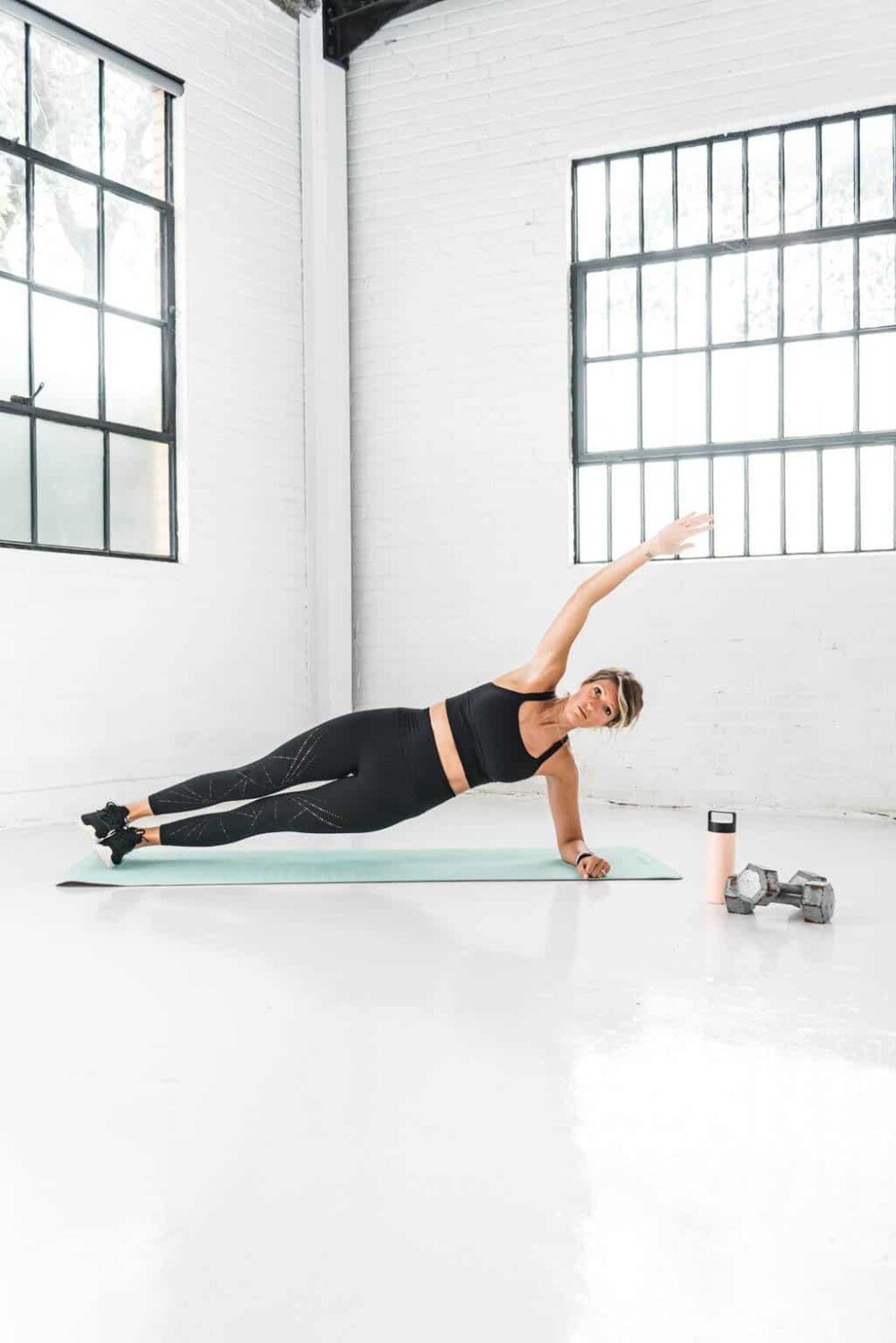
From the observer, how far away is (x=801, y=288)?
18.5 feet

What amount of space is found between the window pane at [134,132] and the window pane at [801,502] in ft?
11.5

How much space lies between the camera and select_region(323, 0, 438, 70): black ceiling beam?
6.53 m

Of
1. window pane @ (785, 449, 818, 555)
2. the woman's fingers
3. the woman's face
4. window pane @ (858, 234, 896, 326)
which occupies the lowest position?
the woman's fingers

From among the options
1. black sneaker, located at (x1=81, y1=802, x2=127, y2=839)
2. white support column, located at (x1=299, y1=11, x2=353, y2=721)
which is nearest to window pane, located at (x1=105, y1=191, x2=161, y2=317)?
white support column, located at (x1=299, y1=11, x2=353, y2=721)

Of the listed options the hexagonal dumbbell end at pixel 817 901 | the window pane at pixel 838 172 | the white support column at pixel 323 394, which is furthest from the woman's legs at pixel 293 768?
the window pane at pixel 838 172

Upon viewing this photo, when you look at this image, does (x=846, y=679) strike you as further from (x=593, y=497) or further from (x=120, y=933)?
(x=120, y=933)

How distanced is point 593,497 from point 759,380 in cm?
104

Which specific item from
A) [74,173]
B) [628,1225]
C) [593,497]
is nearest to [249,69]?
[74,173]

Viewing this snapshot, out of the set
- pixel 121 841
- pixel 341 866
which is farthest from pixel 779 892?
pixel 121 841

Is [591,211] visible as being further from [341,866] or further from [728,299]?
[341,866]

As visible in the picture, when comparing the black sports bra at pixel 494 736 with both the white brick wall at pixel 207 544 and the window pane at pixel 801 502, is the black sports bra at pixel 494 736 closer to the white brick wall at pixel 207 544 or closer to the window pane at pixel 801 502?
the white brick wall at pixel 207 544

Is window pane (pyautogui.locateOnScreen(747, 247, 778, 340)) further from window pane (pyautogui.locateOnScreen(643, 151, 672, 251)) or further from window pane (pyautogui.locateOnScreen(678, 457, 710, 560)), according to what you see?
window pane (pyautogui.locateOnScreen(678, 457, 710, 560))

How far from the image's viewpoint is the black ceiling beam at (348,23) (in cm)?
653

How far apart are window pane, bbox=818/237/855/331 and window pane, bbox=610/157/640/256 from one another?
100cm
